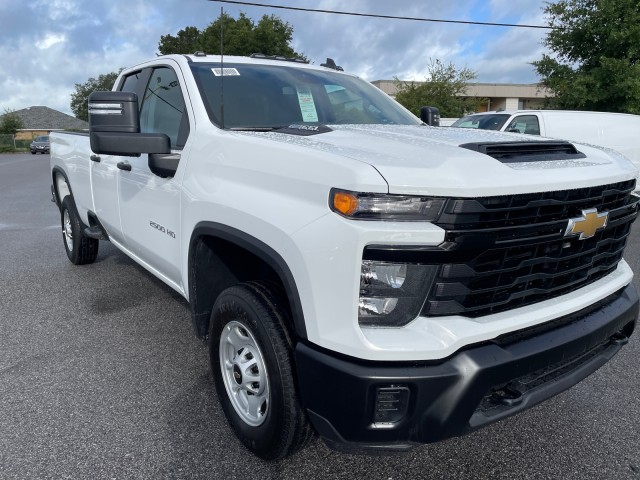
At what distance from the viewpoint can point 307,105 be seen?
3377mm

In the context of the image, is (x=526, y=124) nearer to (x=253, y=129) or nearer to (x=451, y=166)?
(x=253, y=129)

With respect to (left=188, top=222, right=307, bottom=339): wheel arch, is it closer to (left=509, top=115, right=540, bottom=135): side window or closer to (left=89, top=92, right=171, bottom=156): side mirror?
(left=89, top=92, right=171, bottom=156): side mirror

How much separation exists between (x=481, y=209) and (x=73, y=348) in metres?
3.13

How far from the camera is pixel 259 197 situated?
2.30 metres

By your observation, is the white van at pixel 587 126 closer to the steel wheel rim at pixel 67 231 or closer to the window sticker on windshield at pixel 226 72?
the steel wheel rim at pixel 67 231

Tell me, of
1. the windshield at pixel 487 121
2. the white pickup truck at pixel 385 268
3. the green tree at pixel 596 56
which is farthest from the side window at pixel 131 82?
the green tree at pixel 596 56

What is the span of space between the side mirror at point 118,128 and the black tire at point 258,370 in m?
0.89

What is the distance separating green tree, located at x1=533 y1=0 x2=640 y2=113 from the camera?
Result: 1470 cm

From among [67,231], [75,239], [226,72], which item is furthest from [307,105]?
[67,231]

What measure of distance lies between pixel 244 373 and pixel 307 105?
1.73 m

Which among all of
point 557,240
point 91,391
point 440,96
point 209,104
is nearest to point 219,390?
point 91,391

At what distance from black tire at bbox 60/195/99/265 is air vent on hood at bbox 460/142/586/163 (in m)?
4.50

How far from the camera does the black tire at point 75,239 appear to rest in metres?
5.52

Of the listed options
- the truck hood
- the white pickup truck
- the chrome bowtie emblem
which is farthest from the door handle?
the chrome bowtie emblem
